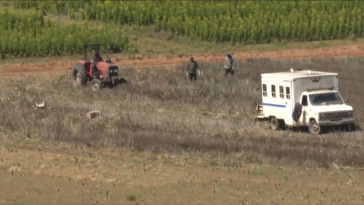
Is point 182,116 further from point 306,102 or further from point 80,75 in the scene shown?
point 80,75

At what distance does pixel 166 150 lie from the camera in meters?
28.9

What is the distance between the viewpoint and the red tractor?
138ft

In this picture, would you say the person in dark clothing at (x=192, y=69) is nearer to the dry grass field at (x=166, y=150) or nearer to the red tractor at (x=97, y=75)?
the dry grass field at (x=166, y=150)

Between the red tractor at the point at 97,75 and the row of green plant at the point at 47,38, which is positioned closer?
the red tractor at the point at 97,75

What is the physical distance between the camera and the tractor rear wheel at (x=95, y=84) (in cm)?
4206

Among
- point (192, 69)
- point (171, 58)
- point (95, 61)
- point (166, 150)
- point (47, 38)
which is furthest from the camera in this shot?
point (171, 58)

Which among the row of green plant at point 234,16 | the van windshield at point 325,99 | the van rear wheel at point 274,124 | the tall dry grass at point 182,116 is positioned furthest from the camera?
the row of green plant at point 234,16

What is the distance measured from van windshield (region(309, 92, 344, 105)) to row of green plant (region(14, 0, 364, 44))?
2505 cm

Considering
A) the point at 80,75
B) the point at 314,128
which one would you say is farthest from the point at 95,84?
the point at 314,128

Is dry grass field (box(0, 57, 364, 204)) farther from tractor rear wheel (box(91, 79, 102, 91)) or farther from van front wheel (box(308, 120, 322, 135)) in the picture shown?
van front wheel (box(308, 120, 322, 135))

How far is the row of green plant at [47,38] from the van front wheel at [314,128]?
23.2 meters

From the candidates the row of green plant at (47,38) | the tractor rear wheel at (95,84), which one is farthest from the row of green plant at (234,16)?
the tractor rear wheel at (95,84)

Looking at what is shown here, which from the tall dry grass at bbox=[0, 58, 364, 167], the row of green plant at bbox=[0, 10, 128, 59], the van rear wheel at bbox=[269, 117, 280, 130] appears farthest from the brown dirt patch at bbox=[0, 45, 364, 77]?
the van rear wheel at bbox=[269, 117, 280, 130]

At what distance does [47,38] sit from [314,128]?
78.6 feet
